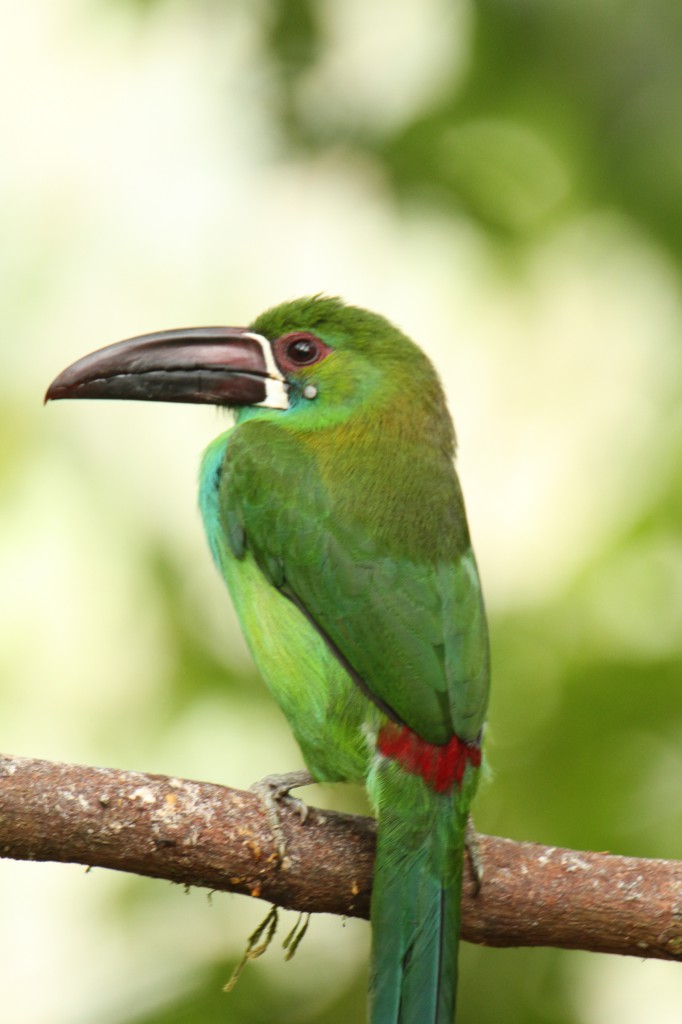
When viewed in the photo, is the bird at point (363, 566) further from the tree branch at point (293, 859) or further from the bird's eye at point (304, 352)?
the tree branch at point (293, 859)

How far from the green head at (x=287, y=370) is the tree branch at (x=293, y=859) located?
117cm

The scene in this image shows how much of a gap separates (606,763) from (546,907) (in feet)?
2.79

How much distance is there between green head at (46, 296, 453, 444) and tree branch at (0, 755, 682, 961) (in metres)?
1.17

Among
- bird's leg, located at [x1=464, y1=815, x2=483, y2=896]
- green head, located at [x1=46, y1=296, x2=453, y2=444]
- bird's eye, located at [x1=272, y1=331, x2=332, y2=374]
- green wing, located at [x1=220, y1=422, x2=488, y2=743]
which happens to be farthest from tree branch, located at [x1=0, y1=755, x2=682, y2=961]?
bird's eye, located at [x1=272, y1=331, x2=332, y2=374]

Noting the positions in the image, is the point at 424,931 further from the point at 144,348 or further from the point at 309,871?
the point at 144,348

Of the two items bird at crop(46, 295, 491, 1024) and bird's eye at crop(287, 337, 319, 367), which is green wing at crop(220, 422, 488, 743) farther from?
bird's eye at crop(287, 337, 319, 367)

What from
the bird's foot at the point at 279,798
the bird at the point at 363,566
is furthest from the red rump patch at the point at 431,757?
the bird's foot at the point at 279,798

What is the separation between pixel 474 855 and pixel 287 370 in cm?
143

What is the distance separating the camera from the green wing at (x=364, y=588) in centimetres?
341

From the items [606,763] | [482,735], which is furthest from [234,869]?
[606,763]

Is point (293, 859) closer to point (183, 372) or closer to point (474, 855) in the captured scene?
point (474, 855)

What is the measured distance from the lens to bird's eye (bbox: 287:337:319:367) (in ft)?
13.6

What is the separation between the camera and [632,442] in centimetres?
482

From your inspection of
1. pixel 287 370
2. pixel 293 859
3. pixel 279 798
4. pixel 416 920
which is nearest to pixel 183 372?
pixel 287 370
